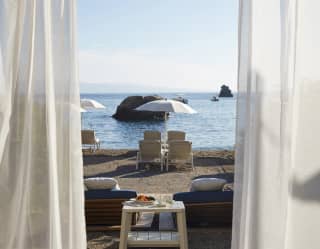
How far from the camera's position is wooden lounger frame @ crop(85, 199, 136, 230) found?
5.33 meters

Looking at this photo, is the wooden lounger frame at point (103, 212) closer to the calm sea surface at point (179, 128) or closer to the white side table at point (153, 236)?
the white side table at point (153, 236)

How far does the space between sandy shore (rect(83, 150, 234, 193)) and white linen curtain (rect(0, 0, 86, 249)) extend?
589cm

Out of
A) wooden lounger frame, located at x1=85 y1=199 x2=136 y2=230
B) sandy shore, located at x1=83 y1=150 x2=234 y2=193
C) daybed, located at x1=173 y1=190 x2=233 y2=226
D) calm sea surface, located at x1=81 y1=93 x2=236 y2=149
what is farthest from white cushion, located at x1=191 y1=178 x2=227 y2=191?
calm sea surface, located at x1=81 y1=93 x2=236 y2=149

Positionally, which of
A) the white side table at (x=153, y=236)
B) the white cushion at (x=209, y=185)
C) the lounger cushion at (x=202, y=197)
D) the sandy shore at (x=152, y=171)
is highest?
the white cushion at (x=209, y=185)

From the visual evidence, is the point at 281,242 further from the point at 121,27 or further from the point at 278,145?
the point at 121,27

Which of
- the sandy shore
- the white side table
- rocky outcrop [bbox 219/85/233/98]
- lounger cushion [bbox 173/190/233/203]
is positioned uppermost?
rocky outcrop [bbox 219/85/233/98]

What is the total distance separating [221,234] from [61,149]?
3287 millimetres

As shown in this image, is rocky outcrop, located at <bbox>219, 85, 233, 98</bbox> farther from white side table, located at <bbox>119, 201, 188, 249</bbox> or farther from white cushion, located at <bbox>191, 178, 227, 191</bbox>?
white side table, located at <bbox>119, 201, 188, 249</bbox>

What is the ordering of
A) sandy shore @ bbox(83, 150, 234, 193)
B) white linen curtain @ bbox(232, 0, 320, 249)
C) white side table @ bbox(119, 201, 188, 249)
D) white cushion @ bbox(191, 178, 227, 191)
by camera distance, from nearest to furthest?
1. white linen curtain @ bbox(232, 0, 320, 249)
2. white side table @ bbox(119, 201, 188, 249)
3. white cushion @ bbox(191, 178, 227, 191)
4. sandy shore @ bbox(83, 150, 234, 193)

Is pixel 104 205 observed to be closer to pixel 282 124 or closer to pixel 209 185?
pixel 209 185

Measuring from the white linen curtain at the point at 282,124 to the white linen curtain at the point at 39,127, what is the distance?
0.95 metres

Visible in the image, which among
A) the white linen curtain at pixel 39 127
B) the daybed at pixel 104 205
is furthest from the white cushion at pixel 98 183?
→ the white linen curtain at pixel 39 127

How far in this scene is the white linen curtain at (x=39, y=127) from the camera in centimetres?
241

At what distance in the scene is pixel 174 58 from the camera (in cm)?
4841
